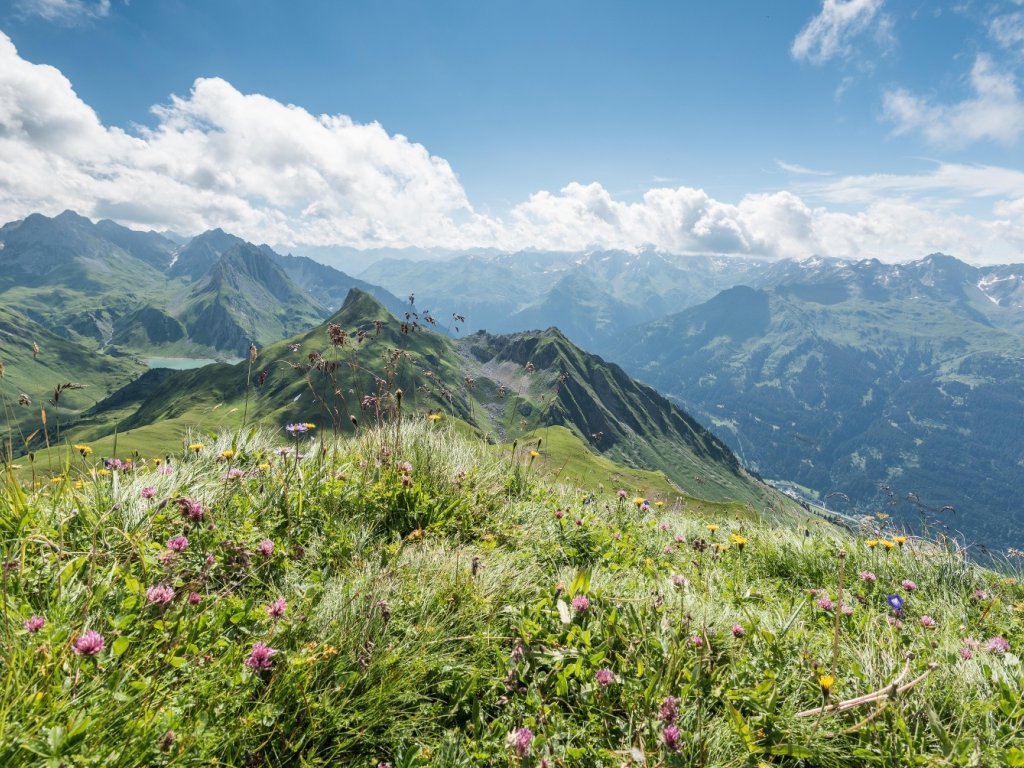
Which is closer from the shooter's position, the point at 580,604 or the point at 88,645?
the point at 88,645

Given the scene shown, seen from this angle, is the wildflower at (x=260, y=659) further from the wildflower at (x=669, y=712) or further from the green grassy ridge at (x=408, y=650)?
the wildflower at (x=669, y=712)

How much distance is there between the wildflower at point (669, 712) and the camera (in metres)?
3.23

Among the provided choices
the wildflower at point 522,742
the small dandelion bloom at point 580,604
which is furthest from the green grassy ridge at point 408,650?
the wildflower at point 522,742

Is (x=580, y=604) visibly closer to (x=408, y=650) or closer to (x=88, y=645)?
(x=408, y=650)

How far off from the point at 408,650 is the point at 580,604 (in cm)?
151

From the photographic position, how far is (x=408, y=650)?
3.66 meters

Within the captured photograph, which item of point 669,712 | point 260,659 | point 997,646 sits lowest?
point 997,646

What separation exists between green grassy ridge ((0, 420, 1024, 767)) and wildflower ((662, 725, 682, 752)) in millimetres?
28

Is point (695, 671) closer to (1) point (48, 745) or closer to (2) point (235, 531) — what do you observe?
(1) point (48, 745)

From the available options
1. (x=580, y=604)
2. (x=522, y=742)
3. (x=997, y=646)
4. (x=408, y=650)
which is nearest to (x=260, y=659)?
(x=408, y=650)

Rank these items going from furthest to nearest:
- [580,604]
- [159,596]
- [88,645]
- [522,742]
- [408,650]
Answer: [580,604]
[408,650]
[159,596]
[522,742]
[88,645]

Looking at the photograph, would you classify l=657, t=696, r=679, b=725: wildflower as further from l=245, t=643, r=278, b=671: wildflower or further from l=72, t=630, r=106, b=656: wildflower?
l=72, t=630, r=106, b=656: wildflower

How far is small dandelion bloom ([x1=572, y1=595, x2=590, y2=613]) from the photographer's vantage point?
4.31 m

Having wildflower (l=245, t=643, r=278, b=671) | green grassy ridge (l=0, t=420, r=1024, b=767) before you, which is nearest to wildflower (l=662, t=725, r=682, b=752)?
green grassy ridge (l=0, t=420, r=1024, b=767)
